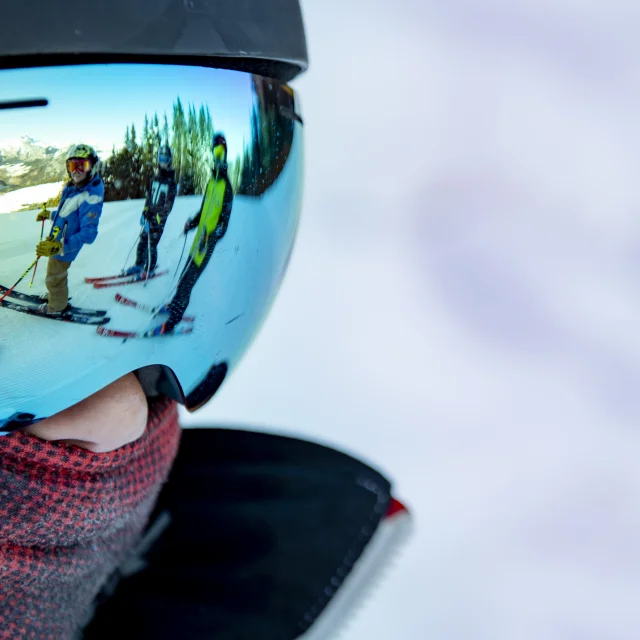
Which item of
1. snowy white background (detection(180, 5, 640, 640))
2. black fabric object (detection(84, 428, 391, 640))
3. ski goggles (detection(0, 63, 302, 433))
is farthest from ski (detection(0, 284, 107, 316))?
snowy white background (detection(180, 5, 640, 640))

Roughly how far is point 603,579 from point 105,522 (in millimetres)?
691

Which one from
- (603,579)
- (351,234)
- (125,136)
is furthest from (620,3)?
(125,136)

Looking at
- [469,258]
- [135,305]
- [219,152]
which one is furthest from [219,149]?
Result: [469,258]

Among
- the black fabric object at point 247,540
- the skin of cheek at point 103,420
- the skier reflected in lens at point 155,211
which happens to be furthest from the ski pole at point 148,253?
the black fabric object at point 247,540

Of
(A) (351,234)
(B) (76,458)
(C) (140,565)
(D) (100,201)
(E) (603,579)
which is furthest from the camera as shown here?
(A) (351,234)

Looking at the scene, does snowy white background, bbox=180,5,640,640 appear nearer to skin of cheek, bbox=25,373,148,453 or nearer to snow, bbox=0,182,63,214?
skin of cheek, bbox=25,373,148,453

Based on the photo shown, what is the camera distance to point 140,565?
2.53 ft

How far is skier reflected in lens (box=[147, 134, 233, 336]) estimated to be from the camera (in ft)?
1.54

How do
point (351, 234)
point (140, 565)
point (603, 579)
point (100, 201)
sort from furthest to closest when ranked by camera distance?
point (351, 234), point (603, 579), point (140, 565), point (100, 201)

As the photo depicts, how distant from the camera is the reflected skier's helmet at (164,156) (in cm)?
45

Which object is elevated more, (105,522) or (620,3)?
(620,3)

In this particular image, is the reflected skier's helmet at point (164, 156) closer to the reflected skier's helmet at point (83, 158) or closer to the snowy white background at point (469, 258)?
the reflected skier's helmet at point (83, 158)

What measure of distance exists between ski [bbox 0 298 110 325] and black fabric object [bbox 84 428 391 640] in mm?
382

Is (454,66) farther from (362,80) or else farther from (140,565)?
(140,565)
